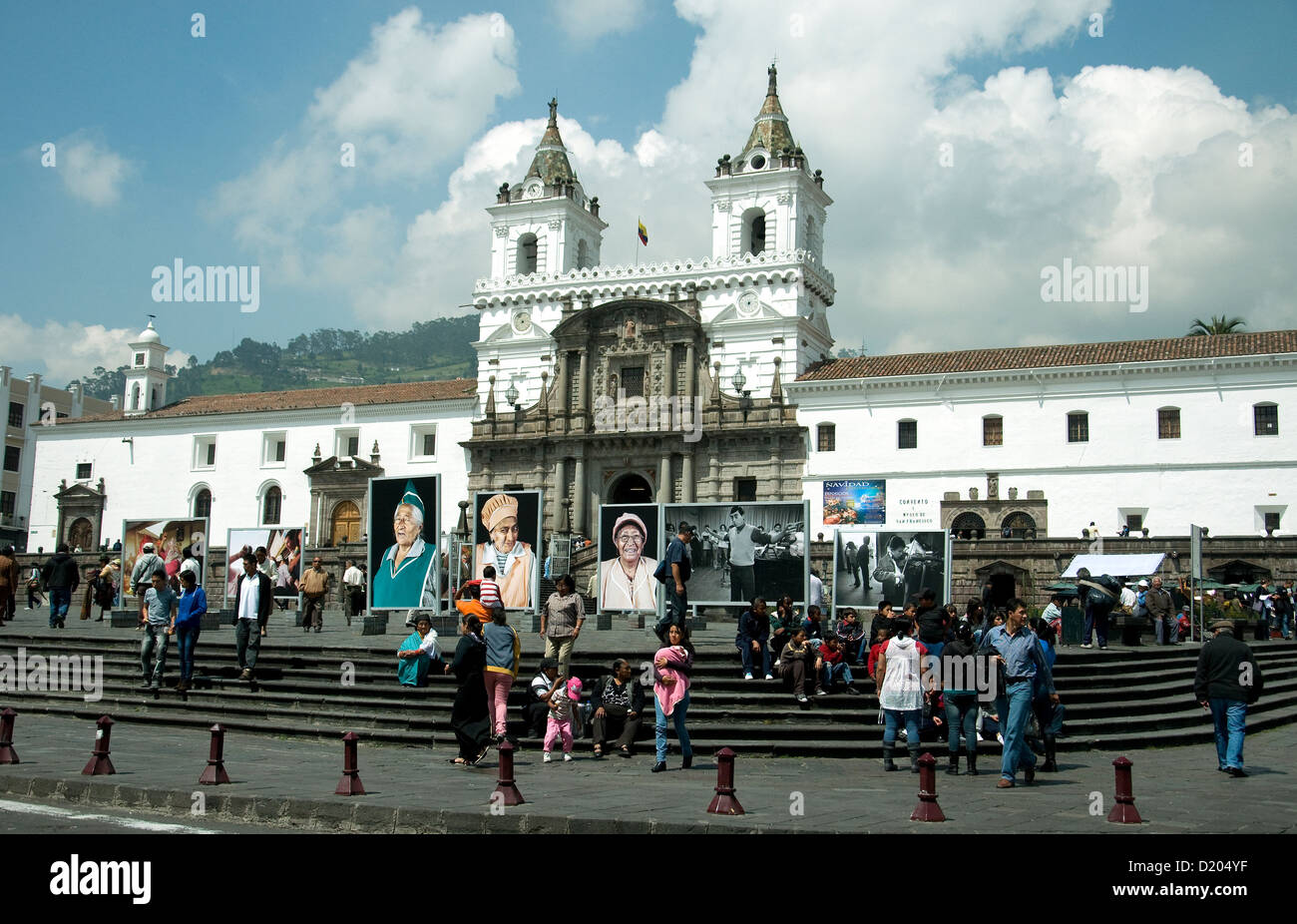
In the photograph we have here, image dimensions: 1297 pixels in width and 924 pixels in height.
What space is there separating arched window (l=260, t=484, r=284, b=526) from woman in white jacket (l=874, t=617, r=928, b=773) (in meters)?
43.1

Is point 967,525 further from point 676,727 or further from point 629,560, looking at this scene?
point 676,727

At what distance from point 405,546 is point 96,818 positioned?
12708mm

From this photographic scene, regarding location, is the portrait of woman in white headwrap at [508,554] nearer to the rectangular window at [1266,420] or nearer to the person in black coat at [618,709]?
the person in black coat at [618,709]

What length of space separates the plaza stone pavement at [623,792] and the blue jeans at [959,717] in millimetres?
367

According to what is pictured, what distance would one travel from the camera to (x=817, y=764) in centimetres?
1377

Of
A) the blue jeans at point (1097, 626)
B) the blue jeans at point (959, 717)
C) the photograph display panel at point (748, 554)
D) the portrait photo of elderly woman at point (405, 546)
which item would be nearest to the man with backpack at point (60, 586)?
the portrait photo of elderly woman at point (405, 546)

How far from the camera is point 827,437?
145 feet

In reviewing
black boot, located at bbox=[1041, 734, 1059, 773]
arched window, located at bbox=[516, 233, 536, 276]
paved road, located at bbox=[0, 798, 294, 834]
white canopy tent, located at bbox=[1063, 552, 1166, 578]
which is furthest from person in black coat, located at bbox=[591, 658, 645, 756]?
arched window, located at bbox=[516, 233, 536, 276]

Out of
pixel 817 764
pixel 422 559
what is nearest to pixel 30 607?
pixel 422 559

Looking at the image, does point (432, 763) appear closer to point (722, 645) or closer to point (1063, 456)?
point (722, 645)

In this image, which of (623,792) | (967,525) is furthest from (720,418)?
(623,792)

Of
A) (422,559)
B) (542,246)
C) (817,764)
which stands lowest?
(817,764)

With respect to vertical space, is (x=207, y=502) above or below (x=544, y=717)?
above
